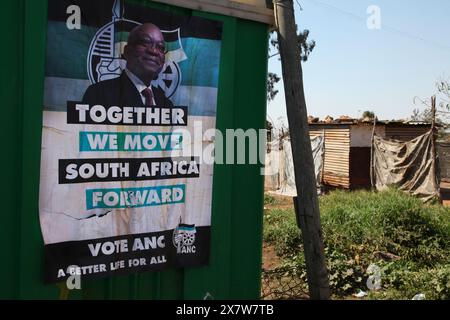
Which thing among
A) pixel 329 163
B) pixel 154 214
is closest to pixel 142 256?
pixel 154 214

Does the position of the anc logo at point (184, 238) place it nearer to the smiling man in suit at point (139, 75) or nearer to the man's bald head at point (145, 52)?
the smiling man in suit at point (139, 75)

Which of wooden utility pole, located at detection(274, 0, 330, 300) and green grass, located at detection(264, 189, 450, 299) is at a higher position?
wooden utility pole, located at detection(274, 0, 330, 300)

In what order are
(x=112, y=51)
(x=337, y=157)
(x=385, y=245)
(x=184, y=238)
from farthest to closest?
(x=337, y=157)
(x=385, y=245)
(x=184, y=238)
(x=112, y=51)

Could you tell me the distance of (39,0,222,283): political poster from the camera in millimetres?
2562

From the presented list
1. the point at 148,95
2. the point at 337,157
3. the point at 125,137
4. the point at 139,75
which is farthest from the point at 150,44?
the point at 337,157

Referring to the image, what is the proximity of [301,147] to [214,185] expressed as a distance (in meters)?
0.66

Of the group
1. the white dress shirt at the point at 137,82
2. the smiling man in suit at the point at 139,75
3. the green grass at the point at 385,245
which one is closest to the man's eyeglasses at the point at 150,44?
the smiling man in suit at the point at 139,75

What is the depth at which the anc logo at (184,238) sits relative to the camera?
3.01 m

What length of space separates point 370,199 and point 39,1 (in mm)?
7535

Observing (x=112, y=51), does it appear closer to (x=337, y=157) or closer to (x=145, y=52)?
(x=145, y=52)

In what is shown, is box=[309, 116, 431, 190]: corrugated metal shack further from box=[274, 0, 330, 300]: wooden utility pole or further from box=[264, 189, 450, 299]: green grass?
box=[274, 0, 330, 300]: wooden utility pole

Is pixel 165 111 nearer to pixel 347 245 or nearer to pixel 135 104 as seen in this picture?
pixel 135 104

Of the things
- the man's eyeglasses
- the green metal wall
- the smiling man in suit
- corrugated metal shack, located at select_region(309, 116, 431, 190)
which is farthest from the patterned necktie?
corrugated metal shack, located at select_region(309, 116, 431, 190)

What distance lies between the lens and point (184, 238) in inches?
120
